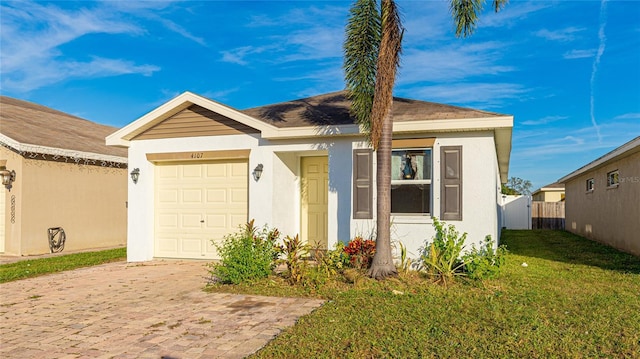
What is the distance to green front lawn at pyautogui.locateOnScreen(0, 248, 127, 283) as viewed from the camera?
863 cm

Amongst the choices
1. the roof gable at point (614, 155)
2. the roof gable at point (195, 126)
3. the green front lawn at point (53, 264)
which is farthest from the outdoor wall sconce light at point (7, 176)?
the roof gable at point (614, 155)

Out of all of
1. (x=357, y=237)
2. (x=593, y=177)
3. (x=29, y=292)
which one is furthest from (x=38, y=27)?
(x=593, y=177)

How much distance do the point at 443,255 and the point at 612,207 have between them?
346 inches

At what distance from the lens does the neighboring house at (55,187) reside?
11617 millimetres

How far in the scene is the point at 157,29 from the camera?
15.0 metres

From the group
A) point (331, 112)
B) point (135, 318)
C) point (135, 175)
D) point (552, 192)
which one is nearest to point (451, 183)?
point (331, 112)

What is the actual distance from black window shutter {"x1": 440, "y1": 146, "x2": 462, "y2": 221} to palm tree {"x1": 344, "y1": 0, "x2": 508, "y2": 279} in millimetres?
1411

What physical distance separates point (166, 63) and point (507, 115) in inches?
542

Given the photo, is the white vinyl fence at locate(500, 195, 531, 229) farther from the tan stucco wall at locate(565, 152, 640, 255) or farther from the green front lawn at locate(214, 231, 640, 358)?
the green front lawn at locate(214, 231, 640, 358)

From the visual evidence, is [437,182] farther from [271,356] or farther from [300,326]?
[271,356]

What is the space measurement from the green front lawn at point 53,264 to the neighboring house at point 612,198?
1298 centimetres

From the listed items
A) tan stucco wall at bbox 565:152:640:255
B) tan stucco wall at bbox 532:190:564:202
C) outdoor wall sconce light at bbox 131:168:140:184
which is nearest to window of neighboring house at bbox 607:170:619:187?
tan stucco wall at bbox 565:152:640:255

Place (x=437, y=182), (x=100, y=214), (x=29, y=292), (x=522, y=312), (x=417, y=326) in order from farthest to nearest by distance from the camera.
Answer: (x=100, y=214)
(x=437, y=182)
(x=29, y=292)
(x=522, y=312)
(x=417, y=326)

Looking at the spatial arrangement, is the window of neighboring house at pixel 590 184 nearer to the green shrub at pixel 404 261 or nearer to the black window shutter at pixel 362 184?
the green shrub at pixel 404 261
